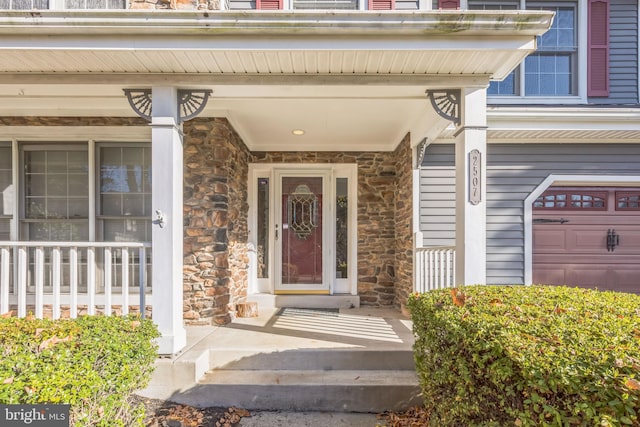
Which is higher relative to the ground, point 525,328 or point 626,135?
point 626,135

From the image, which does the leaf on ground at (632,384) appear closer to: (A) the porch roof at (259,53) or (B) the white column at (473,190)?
(B) the white column at (473,190)

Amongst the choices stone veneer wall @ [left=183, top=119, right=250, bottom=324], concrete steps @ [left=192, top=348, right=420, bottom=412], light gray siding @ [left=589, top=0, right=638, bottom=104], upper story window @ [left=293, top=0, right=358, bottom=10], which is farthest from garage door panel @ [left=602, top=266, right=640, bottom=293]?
stone veneer wall @ [left=183, top=119, right=250, bottom=324]

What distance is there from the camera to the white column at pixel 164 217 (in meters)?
2.73

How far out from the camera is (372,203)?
5137 millimetres

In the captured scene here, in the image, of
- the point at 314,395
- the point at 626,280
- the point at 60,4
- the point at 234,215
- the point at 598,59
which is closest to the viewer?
the point at 314,395

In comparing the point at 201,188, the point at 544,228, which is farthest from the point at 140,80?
the point at 544,228

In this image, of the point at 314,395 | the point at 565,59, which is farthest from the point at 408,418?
the point at 565,59

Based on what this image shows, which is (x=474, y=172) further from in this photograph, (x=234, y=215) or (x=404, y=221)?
(x=234, y=215)

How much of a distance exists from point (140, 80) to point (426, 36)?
2.27 meters

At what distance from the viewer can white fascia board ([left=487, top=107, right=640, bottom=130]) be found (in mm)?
3988

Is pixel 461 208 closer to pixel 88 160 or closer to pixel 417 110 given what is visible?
pixel 417 110

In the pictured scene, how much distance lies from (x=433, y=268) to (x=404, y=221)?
Answer: 37.5 inches

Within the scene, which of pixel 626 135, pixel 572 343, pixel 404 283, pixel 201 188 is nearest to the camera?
pixel 572 343

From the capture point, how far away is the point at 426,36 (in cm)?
240
